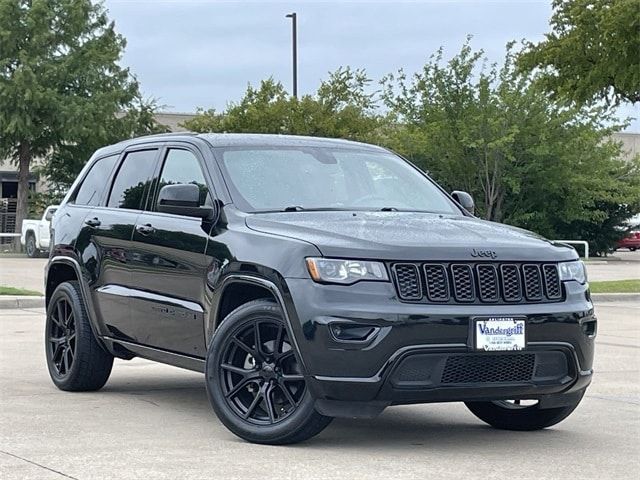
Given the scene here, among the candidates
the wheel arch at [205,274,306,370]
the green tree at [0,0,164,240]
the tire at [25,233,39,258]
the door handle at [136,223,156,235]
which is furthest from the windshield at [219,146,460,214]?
the green tree at [0,0,164,240]

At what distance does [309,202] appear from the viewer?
7.72m

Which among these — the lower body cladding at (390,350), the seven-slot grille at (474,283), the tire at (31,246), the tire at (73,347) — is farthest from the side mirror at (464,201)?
the tire at (31,246)

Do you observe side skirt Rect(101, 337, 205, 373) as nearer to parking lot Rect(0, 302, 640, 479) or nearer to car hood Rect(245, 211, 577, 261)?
parking lot Rect(0, 302, 640, 479)

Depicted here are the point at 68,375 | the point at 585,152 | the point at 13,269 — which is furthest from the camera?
the point at 585,152

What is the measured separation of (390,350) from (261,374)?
33.3 inches

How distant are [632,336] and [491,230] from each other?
7905 millimetres

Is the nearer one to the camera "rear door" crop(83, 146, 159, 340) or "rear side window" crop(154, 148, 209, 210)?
"rear side window" crop(154, 148, 209, 210)

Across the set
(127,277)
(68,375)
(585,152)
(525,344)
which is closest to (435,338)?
(525,344)

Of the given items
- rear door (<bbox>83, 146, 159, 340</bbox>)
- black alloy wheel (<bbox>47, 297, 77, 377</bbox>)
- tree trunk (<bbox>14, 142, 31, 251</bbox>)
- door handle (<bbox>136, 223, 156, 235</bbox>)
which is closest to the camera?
door handle (<bbox>136, 223, 156, 235</bbox>)

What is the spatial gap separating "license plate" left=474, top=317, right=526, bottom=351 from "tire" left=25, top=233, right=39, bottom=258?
31286 millimetres

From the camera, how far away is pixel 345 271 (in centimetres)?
652

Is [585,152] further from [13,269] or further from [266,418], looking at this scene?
[266,418]

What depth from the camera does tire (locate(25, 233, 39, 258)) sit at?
3669cm

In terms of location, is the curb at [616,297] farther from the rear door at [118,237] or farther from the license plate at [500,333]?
the license plate at [500,333]
